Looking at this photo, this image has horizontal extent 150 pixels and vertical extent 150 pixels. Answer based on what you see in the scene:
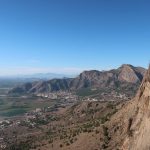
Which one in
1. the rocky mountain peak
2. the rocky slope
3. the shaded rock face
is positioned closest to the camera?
the shaded rock face

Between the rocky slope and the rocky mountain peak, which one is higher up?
the rocky mountain peak

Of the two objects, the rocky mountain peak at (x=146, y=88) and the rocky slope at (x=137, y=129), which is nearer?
the rocky slope at (x=137, y=129)

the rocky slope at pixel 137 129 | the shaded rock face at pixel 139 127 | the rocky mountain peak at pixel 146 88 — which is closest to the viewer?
the shaded rock face at pixel 139 127

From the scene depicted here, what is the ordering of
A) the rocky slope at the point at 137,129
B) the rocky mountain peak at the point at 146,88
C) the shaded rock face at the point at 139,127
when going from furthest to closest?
the rocky mountain peak at the point at 146,88
the rocky slope at the point at 137,129
the shaded rock face at the point at 139,127

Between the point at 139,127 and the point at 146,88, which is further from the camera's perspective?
the point at 146,88

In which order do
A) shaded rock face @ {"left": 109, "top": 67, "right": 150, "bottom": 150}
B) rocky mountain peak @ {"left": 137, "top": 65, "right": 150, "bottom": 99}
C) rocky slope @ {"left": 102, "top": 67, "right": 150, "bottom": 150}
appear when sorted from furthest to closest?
1. rocky mountain peak @ {"left": 137, "top": 65, "right": 150, "bottom": 99}
2. rocky slope @ {"left": 102, "top": 67, "right": 150, "bottom": 150}
3. shaded rock face @ {"left": 109, "top": 67, "right": 150, "bottom": 150}

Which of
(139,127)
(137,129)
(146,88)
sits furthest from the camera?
(146,88)

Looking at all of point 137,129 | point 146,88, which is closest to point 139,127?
point 137,129

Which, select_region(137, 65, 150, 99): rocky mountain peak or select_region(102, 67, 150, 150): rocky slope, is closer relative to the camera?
select_region(102, 67, 150, 150): rocky slope

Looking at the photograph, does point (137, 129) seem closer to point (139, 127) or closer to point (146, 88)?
point (139, 127)

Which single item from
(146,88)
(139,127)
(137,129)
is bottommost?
(137,129)

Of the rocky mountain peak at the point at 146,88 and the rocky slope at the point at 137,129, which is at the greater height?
the rocky mountain peak at the point at 146,88
